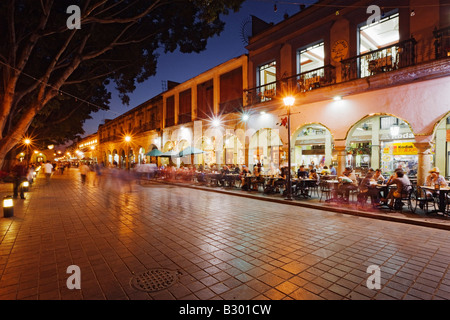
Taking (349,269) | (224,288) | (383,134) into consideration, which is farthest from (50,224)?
(383,134)

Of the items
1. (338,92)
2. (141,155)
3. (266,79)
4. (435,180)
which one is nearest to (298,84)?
(338,92)

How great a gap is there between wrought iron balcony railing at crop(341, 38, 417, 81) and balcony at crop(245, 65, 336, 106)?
30.2 inches

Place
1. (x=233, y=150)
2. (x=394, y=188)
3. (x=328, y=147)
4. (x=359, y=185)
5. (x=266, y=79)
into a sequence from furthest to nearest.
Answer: (x=233, y=150) → (x=266, y=79) → (x=328, y=147) → (x=359, y=185) → (x=394, y=188)

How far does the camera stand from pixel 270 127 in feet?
48.1

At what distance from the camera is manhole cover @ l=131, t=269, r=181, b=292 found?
3.10 metres

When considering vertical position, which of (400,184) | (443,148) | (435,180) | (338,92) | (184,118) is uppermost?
(184,118)

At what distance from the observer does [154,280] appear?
129 inches

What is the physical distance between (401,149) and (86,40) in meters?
18.2

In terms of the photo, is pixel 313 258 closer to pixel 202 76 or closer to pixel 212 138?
pixel 212 138

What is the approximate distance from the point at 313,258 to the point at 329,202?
5634 mm

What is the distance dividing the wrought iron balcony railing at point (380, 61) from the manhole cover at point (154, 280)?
11.9 m

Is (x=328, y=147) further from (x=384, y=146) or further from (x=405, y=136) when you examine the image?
(x=405, y=136)

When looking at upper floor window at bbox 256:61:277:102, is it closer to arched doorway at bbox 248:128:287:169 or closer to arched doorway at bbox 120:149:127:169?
arched doorway at bbox 248:128:287:169

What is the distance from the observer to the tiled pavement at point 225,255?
3027mm
